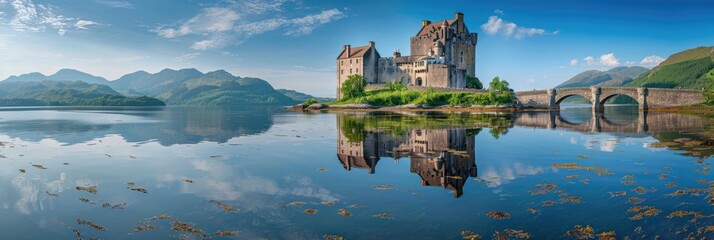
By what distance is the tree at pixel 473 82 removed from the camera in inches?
4272

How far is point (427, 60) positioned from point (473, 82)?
47.9ft

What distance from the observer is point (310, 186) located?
50.6ft

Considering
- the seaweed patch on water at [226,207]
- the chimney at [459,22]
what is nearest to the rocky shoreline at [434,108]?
the chimney at [459,22]

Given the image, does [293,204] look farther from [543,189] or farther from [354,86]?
[354,86]

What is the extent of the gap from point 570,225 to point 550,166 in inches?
375

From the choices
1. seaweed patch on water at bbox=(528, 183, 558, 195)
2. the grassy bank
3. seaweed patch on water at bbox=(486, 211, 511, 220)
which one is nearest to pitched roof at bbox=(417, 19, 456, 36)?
the grassy bank

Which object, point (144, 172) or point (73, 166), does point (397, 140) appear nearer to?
point (144, 172)

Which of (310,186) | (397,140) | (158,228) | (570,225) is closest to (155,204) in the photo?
(158,228)

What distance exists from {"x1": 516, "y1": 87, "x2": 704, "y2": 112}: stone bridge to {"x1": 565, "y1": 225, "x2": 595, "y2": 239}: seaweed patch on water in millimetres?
85354

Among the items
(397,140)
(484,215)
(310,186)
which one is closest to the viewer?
(484,215)

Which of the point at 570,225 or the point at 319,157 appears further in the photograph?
the point at 319,157

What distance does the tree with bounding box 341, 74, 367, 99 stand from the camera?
107 metres

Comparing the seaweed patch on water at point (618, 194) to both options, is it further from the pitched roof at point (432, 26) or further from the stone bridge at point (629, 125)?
the pitched roof at point (432, 26)

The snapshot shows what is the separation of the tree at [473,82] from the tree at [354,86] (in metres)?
25.6
